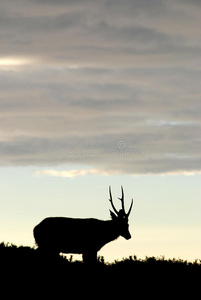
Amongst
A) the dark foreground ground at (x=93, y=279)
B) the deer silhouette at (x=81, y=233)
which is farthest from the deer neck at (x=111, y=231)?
the dark foreground ground at (x=93, y=279)

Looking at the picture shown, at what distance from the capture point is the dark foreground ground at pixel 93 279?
18516 millimetres

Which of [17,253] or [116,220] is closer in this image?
[17,253]

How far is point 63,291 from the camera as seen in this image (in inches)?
733

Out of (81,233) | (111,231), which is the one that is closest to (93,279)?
(81,233)

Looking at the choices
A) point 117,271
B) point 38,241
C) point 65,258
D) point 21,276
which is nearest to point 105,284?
point 117,271

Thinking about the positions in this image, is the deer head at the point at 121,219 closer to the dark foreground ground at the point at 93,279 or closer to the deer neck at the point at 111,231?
the deer neck at the point at 111,231

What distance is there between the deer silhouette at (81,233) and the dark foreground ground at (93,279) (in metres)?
7.78

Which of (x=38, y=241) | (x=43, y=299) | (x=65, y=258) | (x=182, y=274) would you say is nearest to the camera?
(x=43, y=299)

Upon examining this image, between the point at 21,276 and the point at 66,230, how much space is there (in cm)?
1058

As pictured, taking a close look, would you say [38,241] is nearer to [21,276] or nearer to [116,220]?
[116,220]

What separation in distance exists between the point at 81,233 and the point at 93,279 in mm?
10554

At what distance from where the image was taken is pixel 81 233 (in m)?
29.8

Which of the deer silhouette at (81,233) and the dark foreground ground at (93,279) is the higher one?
the deer silhouette at (81,233)

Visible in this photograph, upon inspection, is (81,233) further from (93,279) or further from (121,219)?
(93,279)
